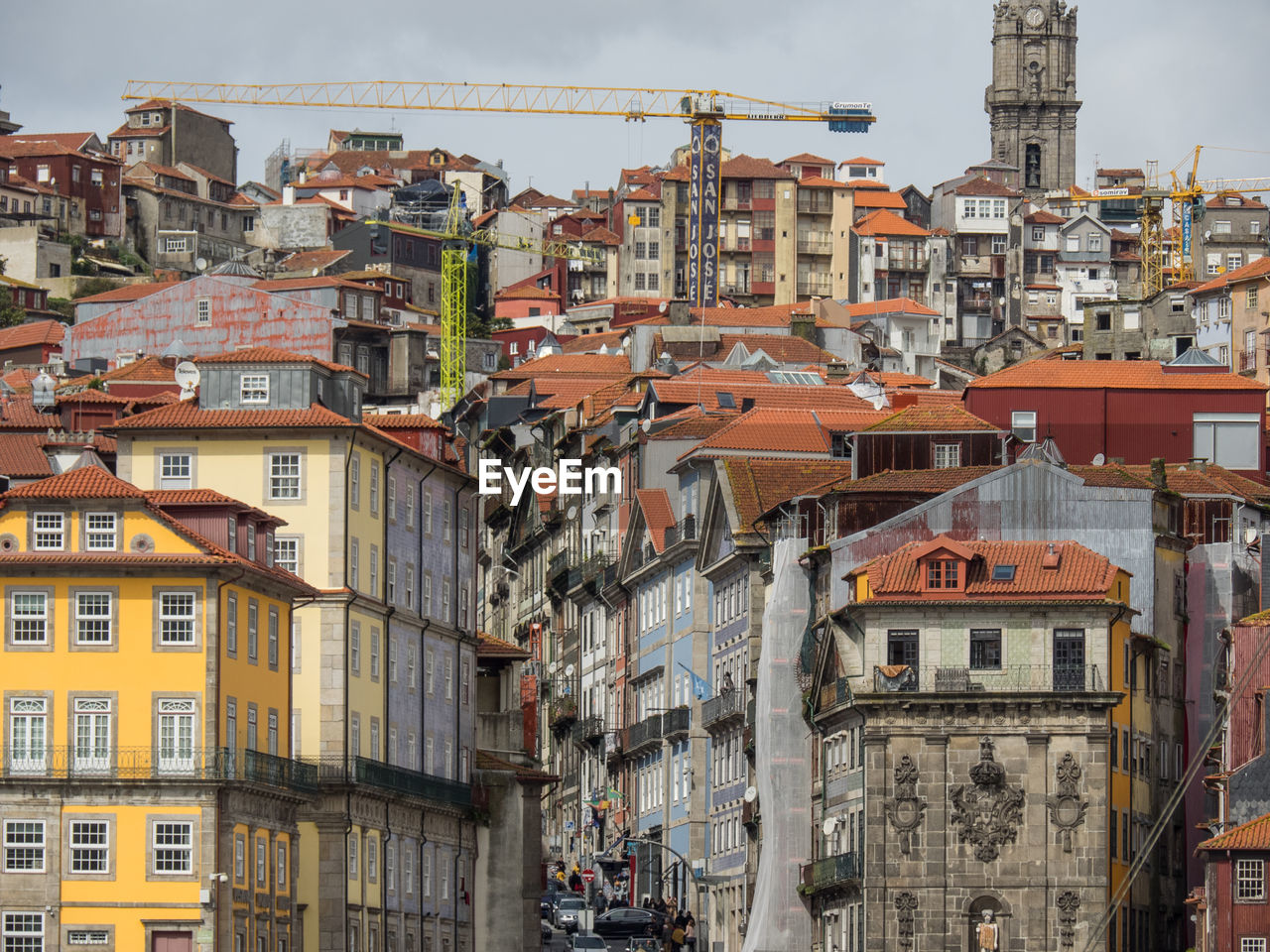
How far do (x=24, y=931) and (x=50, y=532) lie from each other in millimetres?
11550

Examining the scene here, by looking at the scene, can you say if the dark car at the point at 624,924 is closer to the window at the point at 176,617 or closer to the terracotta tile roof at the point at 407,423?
the terracotta tile roof at the point at 407,423

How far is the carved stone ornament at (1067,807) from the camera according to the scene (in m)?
94.5

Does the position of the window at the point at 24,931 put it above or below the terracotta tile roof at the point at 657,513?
below

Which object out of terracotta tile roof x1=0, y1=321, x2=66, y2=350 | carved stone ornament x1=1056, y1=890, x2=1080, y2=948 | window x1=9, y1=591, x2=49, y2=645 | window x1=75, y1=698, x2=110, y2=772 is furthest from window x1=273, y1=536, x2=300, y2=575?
terracotta tile roof x1=0, y1=321, x2=66, y2=350

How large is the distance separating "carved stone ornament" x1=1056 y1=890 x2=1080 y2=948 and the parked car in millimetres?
26556

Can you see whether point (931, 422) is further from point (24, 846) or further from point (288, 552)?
point (24, 846)

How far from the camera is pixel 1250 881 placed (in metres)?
91.2

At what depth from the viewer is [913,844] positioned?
9575cm

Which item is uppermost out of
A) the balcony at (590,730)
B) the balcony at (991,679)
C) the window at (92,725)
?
the balcony at (590,730)

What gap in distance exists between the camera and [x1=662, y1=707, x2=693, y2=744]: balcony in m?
126

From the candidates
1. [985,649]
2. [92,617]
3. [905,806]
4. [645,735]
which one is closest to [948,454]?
[985,649]

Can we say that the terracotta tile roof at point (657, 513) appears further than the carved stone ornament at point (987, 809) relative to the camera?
Yes

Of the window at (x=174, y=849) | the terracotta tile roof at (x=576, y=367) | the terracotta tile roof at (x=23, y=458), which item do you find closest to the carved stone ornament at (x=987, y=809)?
the window at (x=174, y=849)

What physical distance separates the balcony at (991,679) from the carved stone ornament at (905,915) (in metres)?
6.33
